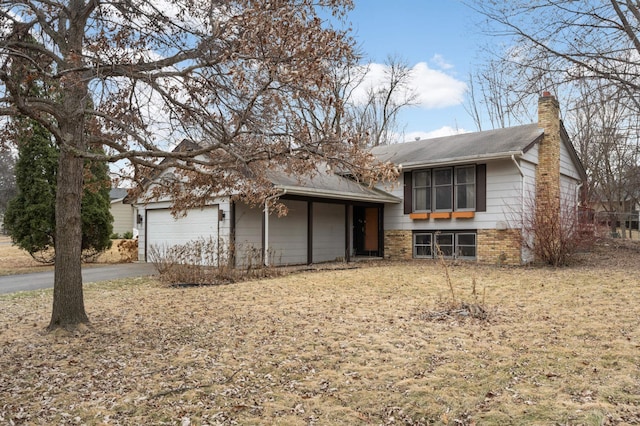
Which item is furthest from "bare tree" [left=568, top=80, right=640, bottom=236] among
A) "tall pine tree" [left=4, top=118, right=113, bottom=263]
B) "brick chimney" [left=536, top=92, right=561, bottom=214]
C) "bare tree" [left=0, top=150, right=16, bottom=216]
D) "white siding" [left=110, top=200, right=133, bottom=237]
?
"bare tree" [left=0, top=150, right=16, bottom=216]

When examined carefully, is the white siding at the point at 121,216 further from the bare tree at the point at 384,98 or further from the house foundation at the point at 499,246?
the house foundation at the point at 499,246

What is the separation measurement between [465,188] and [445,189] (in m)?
0.66

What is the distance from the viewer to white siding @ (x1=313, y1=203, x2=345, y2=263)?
15844 mm

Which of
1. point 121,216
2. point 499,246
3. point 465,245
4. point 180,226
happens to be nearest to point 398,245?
point 465,245

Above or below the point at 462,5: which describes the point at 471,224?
below

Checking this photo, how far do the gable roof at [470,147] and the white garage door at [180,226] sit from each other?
588 cm

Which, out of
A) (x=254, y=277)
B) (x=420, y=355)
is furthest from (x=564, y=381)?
(x=254, y=277)

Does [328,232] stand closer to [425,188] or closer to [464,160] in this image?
[425,188]

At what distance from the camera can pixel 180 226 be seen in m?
15.0

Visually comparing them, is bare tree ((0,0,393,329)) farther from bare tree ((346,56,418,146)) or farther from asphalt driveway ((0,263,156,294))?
bare tree ((346,56,418,146))

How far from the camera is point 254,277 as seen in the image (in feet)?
36.5

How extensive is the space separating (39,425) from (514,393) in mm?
3681

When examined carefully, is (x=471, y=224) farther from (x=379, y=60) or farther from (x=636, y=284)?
(x=379, y=60)

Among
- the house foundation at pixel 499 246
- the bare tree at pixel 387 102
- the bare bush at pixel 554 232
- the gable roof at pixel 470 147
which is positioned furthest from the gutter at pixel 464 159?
the bare tree at pixel 387 102
